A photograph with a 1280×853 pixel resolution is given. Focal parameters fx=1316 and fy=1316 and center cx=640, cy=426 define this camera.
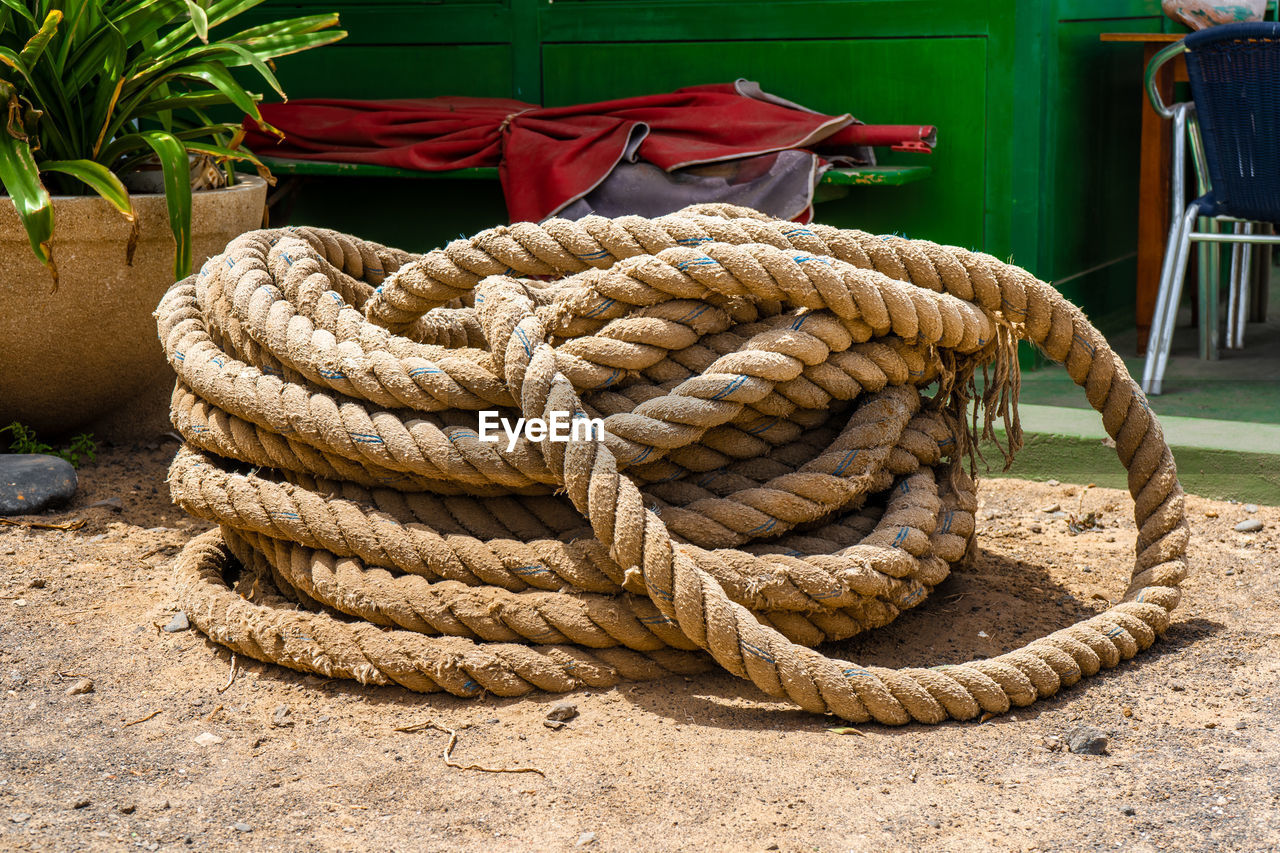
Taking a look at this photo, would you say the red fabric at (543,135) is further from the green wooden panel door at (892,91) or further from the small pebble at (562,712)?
the small pebble at (562,712)

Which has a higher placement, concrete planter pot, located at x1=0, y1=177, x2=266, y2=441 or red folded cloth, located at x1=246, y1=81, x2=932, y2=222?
red folded cloth, located at x1=246, y1=81, x2=932, y2=222

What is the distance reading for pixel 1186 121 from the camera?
427cm

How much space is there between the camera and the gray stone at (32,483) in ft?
10.1

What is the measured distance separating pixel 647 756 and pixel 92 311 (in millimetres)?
2305

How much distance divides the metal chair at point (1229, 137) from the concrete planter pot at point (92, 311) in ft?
8.93

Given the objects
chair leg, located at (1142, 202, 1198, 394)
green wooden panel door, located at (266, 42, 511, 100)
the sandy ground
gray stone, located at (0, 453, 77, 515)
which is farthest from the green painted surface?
green wooden panel door, located at (266, 42, 511, 100)

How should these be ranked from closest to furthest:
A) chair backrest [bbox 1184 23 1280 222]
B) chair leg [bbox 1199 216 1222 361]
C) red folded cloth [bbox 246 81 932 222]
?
chair backrest [bbox 1184 23 1280 222] < red folded cloth [bbox 246 81 932 222] < chair leg [bbox 1199 216 1222 361]

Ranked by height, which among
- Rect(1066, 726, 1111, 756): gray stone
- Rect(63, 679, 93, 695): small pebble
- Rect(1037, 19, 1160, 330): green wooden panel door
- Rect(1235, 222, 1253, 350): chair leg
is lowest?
Rect(63, 679, 93, 695): small pebble

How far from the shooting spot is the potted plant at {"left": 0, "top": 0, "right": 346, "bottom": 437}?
333 cm

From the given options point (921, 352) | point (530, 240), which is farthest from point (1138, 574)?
point (530, 240)

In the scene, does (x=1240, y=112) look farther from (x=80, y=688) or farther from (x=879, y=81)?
(x=80, y=688)

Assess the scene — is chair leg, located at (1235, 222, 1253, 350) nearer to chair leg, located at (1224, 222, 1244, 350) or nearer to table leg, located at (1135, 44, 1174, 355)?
chair leg, located at (1224, 222, 1244, 350)

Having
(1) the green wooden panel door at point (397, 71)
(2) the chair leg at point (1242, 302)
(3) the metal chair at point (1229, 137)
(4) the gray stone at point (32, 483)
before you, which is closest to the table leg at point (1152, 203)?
(2) the chair leg at point (1242, 302)

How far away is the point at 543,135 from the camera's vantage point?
14.4 feet
